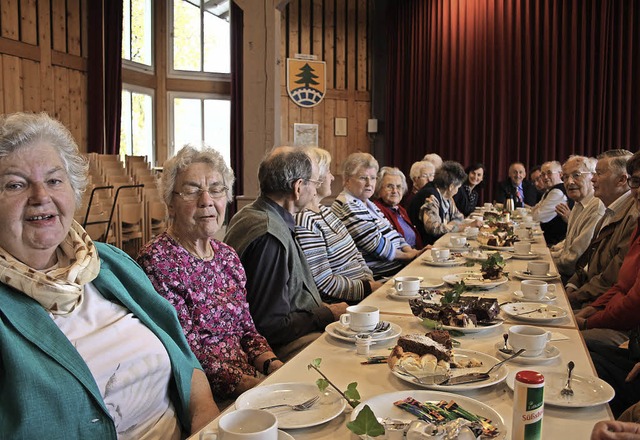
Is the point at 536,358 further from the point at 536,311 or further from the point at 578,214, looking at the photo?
the point at 578,214

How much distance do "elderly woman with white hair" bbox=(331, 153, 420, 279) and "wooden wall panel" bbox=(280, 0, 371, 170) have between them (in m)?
6.72

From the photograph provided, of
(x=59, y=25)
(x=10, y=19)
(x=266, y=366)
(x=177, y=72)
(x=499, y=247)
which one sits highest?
(x=59, y=25)

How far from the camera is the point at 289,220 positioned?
9.18ft

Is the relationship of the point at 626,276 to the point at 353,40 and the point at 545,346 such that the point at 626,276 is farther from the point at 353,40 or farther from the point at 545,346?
the point at 353,40

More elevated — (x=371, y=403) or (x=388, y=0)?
(x=388, y=0)

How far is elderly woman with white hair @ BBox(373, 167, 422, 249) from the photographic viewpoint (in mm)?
4828

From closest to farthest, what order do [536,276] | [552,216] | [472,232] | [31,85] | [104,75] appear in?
[536,276]
[472,232]
[552,216]
[31,85]
[104,75]

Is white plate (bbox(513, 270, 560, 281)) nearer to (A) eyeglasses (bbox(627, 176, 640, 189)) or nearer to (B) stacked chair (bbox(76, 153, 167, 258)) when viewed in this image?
(A) eyeglasses (bbox(627, 176, 640, 189))

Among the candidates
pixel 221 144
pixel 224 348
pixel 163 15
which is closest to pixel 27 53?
pixel 163 15

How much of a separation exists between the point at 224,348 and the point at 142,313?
0.51 m

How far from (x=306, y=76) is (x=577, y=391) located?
401 inches

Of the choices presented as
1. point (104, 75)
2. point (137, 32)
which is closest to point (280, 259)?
point (104, 75)

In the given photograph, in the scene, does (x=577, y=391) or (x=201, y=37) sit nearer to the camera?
(x=577, y=391)

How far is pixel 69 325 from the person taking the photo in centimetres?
153
